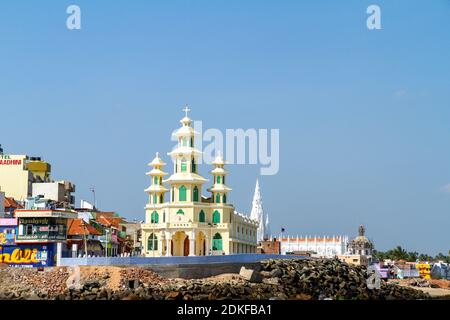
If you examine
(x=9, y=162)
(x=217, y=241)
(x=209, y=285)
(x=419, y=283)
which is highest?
(x=9, y=162)

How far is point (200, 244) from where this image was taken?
85000mm

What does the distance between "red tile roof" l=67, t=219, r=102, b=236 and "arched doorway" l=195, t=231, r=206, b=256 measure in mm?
10268

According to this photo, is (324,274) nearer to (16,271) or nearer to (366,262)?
(16,271)

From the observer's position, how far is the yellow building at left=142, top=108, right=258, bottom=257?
83.9 m

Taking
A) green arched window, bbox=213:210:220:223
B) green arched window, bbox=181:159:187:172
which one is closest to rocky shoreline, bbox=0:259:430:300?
green arched window, bbox=213:210:220:223

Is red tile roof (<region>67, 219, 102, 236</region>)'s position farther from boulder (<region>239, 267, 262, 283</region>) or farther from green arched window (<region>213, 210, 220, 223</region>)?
boulder (<region>239, 267, 262, 283</region>)

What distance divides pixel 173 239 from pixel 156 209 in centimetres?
352

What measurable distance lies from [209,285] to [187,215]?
681 inches

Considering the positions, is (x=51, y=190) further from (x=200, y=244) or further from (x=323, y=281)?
(x=323, y=281)

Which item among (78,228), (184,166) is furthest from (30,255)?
(184,166)

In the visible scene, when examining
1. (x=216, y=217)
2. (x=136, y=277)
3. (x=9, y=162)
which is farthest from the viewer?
(x=9, y=162)

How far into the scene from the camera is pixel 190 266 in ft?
232

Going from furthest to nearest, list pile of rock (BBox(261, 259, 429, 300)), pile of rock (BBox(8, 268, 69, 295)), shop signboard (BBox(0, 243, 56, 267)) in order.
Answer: shop signboard (BBox(0, 243, 56, 267)), pile of rock (BBox(261, 259, 429, 300)), pile of rock (BBox(8, 268, 69, 295))
